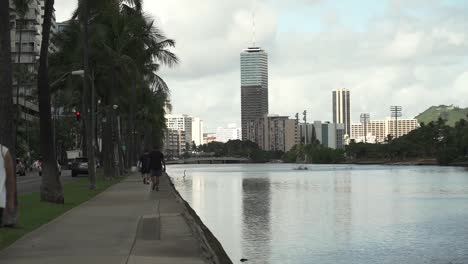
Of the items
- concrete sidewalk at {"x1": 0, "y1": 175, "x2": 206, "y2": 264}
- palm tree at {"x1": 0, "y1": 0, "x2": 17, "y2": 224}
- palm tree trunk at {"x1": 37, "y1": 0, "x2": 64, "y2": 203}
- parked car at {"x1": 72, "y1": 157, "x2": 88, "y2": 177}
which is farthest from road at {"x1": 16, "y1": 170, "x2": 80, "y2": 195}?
A: palm tree at {"x1": 0, "y1": 0, "x2": 17, "y2": 224}

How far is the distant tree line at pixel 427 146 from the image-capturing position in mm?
130625

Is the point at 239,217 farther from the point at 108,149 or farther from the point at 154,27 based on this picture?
the point at 154,27

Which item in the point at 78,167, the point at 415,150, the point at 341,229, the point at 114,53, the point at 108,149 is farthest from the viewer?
the point at 415,150

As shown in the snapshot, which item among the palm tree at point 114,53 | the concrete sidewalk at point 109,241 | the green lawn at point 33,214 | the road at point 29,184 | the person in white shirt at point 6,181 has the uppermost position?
the palm tree at point 114,53

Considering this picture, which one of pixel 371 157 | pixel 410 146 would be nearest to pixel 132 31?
pixel 410 146

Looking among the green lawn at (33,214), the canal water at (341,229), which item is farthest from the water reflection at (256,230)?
the green lawn at (33,214)

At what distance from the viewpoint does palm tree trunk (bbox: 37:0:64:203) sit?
66.2 ft

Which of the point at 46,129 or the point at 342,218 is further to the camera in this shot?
the point at 342,218

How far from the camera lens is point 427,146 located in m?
152

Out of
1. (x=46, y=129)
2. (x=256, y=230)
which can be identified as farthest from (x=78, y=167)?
(x=256, y=230)

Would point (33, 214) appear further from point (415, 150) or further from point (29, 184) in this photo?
point (415, 150)

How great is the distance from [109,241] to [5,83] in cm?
460

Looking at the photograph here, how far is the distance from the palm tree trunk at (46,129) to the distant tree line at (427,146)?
112 m

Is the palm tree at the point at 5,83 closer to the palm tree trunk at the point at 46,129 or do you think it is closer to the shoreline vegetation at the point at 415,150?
the palm tree trunk at the point at 46,129
